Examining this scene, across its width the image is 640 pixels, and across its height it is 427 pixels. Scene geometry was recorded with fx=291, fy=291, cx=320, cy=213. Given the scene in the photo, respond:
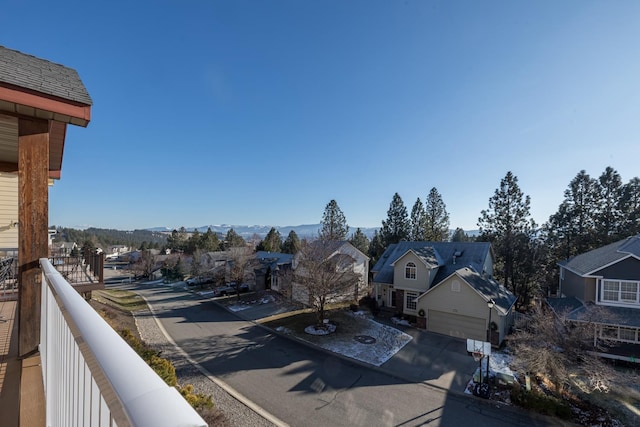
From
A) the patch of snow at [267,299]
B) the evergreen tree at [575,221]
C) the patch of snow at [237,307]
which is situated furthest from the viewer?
the patch of snow at [267,299]

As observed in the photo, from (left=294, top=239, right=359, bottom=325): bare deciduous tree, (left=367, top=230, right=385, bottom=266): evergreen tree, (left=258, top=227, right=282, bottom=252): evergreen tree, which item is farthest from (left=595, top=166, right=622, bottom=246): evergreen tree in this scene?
(left=258, top=227, right=282, bottom=252): evergreen tree

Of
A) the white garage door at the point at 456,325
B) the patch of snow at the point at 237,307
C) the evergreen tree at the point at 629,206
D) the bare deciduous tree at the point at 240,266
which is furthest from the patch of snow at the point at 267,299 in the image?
the evergreen tree at the point at 629,206

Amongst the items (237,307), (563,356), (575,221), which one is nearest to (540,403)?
(563,356)

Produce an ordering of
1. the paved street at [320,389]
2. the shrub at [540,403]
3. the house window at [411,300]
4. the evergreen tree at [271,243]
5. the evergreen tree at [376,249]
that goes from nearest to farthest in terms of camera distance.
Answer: the paved street at [320,389]
the shrub at [540,403]
the house window at [411,300]
the evergreen tree at [376,249]
the evergreen tree at [271,243]

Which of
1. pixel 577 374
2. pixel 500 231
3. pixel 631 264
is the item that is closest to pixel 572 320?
pixel 577 374

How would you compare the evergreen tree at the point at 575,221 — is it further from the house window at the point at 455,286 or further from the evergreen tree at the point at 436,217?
the house window at the point at 455,286

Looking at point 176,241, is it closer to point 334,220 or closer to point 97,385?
point 334,220

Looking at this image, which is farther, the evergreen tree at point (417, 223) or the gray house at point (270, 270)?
the evergreen tree at point (417, 223)
